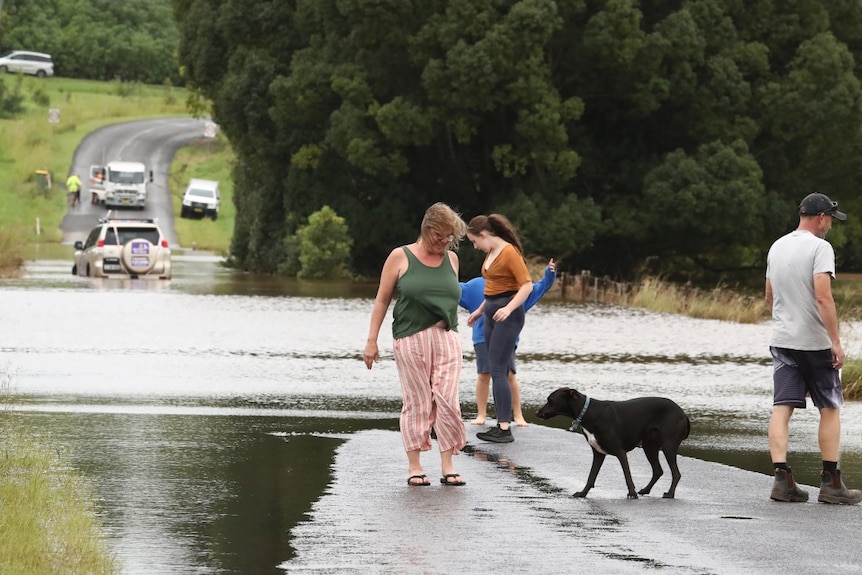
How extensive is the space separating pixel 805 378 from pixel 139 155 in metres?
82.5

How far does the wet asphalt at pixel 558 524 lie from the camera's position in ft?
27.1

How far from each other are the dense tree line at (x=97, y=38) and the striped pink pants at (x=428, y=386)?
110077 mm

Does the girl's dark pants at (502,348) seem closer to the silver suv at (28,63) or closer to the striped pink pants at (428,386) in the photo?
the striped pink pants at (428,386)

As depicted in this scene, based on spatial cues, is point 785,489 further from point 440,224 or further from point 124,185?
point 124,185

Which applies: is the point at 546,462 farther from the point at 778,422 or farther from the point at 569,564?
the point at 569,564

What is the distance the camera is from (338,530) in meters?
9.22

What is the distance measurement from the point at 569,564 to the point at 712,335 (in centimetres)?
2047

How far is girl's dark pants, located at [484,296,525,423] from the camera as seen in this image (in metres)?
13.9

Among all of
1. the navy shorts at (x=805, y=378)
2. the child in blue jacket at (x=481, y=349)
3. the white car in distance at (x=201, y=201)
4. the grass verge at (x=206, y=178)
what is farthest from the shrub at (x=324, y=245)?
the navy shorts at (x=805, y=378)

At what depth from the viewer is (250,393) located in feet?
58.0

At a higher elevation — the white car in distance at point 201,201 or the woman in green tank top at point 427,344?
the white car in distance at point 201,201

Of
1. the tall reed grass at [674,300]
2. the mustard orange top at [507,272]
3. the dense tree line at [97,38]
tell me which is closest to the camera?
the mustard orange top at [507,272]

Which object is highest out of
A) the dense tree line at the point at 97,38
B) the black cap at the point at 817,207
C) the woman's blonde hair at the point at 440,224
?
the dense tree line at the point at 97,38

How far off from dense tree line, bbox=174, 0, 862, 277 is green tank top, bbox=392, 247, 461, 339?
32.7 m
